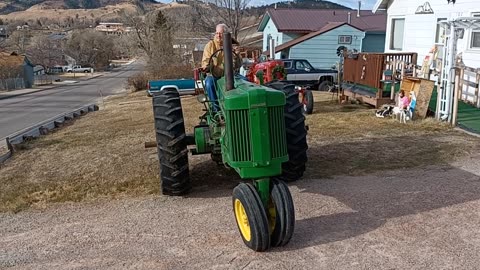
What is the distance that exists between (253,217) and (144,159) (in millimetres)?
4693

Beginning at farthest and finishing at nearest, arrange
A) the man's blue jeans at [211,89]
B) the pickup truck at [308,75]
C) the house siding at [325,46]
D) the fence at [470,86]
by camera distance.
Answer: the house siding at [325,46] → the pickup truck at [308,75] → the fence at [470,86] → the man's blue jeans at [211,89]

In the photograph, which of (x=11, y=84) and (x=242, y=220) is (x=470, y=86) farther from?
(x=11, y=84)

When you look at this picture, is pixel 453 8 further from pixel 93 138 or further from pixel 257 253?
pixel 257 253

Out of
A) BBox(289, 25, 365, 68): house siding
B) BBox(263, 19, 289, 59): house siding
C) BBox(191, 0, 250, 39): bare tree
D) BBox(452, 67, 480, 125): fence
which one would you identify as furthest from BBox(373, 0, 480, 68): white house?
BBox(191, 0, 250, 39): bare tree

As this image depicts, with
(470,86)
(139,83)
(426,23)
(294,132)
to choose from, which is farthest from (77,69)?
(294,132)

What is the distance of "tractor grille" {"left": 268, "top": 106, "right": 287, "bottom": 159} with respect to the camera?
4477 mm

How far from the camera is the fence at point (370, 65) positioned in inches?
494

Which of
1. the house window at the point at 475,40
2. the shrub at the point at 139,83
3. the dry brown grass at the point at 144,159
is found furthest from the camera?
the shrub at the point at 139,83

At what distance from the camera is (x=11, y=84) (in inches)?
2228

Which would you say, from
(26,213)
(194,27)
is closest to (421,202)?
(26,213)

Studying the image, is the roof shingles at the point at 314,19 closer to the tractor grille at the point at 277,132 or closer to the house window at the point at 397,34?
the house window at the point at 397,34

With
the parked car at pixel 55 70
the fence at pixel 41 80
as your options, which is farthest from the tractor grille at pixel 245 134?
the parked car at pixel 55 70

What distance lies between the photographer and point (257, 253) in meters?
Result: 4.50

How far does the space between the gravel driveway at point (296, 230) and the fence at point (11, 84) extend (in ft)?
181
